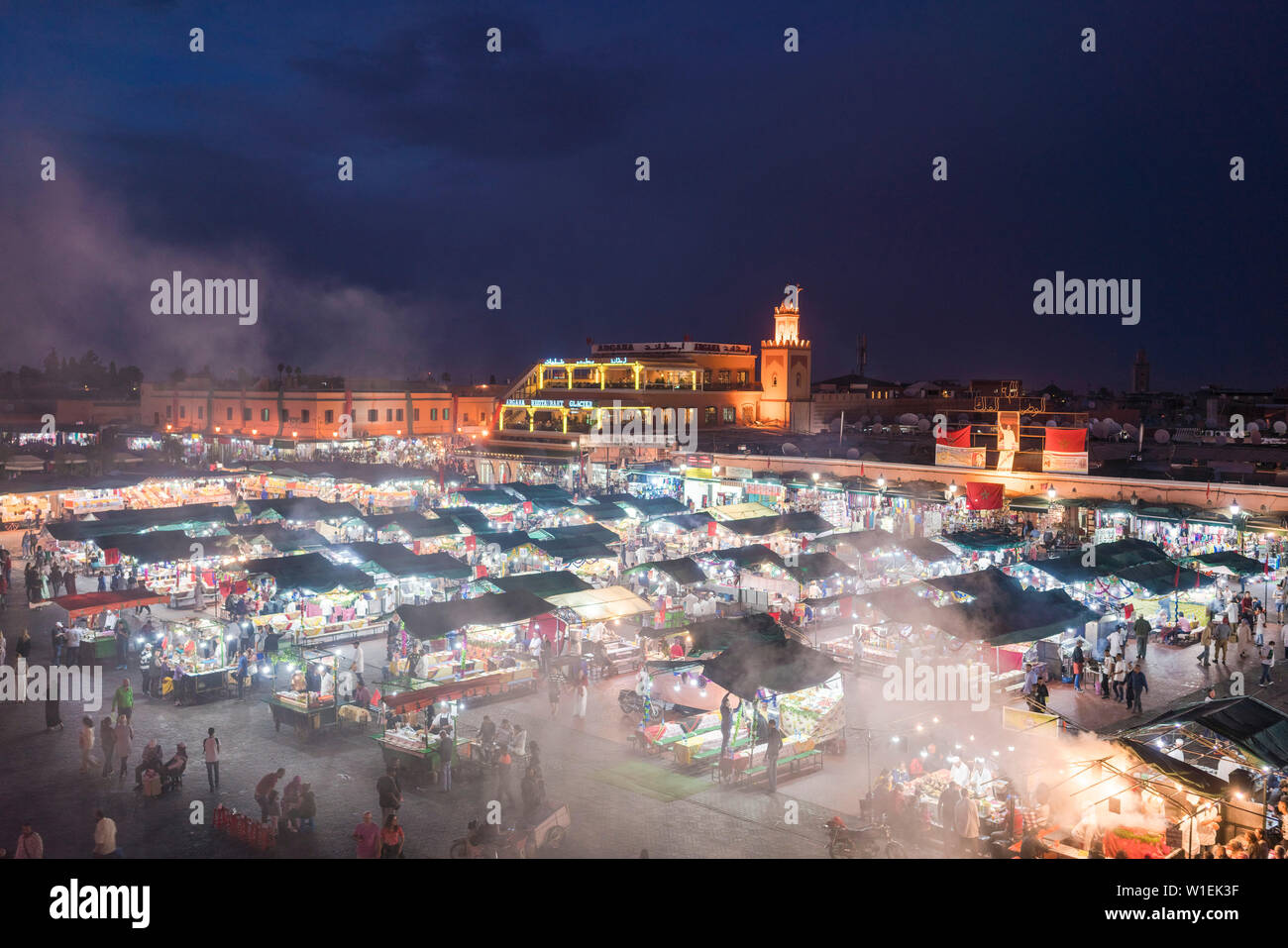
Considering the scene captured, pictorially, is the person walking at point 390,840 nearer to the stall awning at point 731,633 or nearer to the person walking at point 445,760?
the person walking at point 445,760

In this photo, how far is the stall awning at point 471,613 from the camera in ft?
49.8

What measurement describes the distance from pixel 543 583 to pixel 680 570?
376cm

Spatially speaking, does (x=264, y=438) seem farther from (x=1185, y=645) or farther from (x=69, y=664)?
(x=1185, y=645)

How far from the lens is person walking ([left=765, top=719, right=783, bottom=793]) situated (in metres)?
11.5

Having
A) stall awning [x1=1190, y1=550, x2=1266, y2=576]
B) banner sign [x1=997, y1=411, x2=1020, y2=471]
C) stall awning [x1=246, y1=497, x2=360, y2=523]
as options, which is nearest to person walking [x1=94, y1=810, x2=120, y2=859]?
stall awning [x1=246, y1=497, x2=360, y2=523]

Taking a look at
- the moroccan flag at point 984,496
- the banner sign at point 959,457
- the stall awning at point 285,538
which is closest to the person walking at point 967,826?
the stall awning at point 285,538

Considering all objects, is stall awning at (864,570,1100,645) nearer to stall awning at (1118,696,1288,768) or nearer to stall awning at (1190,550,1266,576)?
stall awning at (1118,696,1288,768)

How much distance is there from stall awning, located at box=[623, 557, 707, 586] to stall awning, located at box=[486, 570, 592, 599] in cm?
243

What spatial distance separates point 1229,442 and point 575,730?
4422 centimetres

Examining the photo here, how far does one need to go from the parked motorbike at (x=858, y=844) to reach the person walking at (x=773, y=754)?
5.98 ft

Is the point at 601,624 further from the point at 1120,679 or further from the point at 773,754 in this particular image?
the point at 1120,679

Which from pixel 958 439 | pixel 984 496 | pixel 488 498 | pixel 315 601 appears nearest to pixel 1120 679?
pixel 984 496

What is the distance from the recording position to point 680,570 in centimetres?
2030
